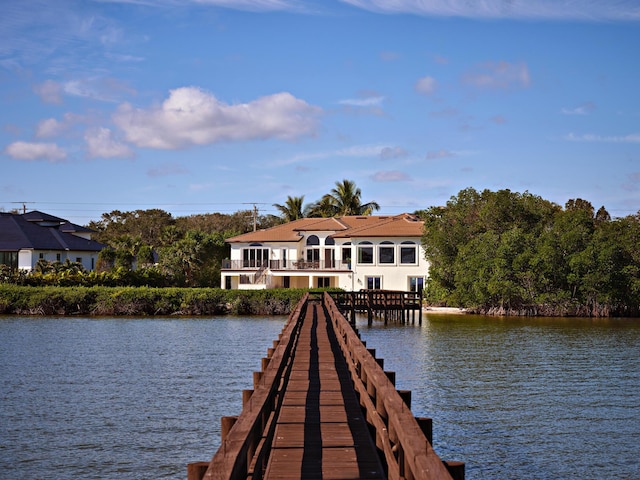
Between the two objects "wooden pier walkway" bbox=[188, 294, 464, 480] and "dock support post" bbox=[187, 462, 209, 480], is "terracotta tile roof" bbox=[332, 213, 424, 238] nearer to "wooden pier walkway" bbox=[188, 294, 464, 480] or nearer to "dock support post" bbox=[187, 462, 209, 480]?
"wooden pier walkway" bbox=[188, 294, 464, 480]

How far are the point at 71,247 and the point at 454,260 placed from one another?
3294cm

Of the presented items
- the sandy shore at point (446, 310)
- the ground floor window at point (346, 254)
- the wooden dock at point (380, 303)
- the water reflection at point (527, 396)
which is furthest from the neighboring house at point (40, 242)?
the water reflection at point (527, 396)

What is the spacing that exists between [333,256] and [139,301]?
16.9m

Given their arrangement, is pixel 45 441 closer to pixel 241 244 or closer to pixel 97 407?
pixel 97 407

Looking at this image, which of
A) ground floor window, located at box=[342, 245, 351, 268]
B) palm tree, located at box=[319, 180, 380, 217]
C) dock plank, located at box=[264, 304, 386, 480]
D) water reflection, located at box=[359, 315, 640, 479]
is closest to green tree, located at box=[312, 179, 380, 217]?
palm tree, located at box=[319, 180, 380, 217]

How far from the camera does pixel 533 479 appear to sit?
43.9 feet

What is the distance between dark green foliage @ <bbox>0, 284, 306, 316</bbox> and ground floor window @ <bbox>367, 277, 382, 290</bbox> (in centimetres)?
793

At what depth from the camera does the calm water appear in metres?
14.5

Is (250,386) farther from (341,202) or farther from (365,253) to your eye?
(341,202)

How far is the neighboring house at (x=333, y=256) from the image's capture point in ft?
197

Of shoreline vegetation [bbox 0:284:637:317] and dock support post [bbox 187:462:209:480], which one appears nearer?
dock support post [bbox 187:462:209:480]

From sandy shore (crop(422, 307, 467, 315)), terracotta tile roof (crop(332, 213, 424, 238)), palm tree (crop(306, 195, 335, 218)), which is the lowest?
sandy shore (crop(422, 307, 467, 315))

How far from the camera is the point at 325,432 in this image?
31.1ft

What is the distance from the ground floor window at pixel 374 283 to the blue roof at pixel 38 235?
2563 cm
